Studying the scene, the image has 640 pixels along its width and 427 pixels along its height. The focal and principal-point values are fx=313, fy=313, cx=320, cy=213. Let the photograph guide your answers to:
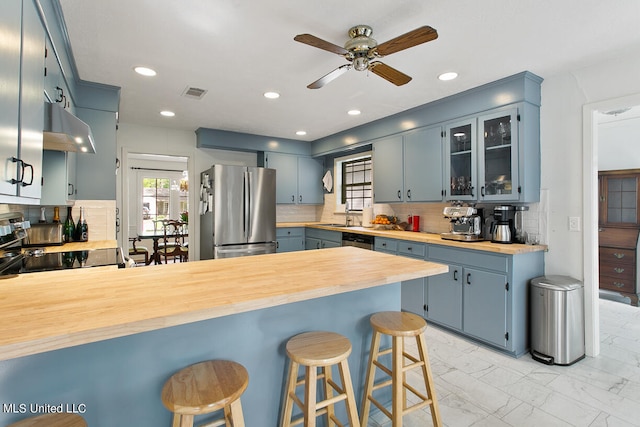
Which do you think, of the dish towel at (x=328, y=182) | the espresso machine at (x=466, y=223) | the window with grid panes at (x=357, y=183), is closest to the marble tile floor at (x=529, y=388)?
the espresso machine at (x=466, y=223)

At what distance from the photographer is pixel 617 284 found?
4152 millimetres

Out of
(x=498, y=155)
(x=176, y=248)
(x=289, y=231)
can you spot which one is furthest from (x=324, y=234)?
(x=176, y=248)

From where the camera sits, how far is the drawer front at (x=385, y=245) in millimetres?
3604

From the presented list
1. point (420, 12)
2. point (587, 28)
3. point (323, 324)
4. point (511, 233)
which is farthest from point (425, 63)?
point (323, 324)

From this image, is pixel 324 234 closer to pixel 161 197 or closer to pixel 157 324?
pixel 157 324

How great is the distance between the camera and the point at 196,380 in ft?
3.83

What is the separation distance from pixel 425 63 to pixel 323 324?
6.95ft

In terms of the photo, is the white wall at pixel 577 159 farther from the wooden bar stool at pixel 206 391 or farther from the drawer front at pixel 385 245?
the wooden bar stool at pixel 206 391

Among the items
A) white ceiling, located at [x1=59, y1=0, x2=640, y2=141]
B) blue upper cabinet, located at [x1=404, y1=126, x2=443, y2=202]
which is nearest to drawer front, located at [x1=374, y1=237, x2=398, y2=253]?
blue upper cabinet, located at [x1=404, y1=126, x2=443, y2=202]

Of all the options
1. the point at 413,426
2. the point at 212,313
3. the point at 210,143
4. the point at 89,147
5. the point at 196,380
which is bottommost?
the point at 413,426

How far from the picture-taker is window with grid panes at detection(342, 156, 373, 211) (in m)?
4.99

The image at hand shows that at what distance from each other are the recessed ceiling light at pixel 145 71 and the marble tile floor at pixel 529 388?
306cm

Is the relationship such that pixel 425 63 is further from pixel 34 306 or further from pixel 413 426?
pixel 34 306

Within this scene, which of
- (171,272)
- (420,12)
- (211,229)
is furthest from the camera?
(211,229)
